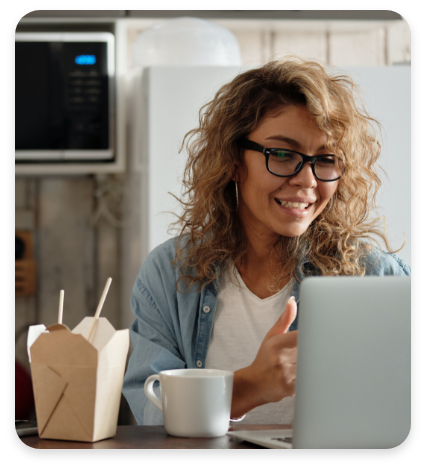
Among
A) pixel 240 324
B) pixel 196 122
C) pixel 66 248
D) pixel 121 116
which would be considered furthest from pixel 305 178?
Result: pixel 66 248

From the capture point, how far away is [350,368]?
0.62m

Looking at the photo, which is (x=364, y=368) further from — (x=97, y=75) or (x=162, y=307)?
(x=97, y=75)

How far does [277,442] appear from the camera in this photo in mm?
645

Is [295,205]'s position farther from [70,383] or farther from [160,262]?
[70,383]

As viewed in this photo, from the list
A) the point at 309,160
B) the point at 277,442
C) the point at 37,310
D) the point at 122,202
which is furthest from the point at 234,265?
the point at 37,310

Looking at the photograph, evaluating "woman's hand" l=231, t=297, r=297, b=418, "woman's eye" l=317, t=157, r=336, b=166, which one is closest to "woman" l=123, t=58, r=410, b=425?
"woman's eye" l=317, t=157, r=336, b=166

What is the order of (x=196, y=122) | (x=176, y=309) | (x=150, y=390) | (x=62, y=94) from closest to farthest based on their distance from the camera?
(x=150, y=390) → (x=176, y=309) → (x=196, y=122) → (x=62, y=94)

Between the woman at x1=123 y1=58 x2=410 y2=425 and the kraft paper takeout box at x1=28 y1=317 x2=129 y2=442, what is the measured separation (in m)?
0.32

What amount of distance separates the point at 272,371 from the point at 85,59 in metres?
1.48

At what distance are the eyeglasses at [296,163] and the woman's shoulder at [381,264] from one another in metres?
0.19

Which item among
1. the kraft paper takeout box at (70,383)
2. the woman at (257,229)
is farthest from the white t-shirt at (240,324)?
the kraft paper takeout box at (70,383)

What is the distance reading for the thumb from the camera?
77 centimetres

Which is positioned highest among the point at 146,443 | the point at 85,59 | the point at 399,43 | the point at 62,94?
the point at 399,43

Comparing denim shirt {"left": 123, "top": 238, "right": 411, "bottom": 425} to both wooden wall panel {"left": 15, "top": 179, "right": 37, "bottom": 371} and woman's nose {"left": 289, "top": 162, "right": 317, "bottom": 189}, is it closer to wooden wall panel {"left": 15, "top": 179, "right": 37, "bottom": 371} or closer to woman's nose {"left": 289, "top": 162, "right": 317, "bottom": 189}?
woman's nose {"left": 289, "top": 162, "right": 317, "bottom": 189}
